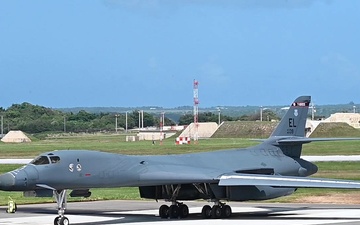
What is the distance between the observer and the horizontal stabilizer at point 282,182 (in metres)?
28.5

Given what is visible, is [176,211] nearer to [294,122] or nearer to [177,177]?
[177,177]

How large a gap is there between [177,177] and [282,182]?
3.16 metres

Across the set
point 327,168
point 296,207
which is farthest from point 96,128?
point 296,207

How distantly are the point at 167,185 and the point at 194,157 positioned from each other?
193 centimetres

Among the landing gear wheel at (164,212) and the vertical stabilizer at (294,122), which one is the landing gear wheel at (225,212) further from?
the vertical stabilizer at (294,122)

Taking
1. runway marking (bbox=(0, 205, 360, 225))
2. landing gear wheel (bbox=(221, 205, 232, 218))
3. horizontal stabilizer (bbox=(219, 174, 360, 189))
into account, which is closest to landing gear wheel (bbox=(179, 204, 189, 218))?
runway marking (bbox=(0, 205, 360, 225))

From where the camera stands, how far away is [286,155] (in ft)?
110

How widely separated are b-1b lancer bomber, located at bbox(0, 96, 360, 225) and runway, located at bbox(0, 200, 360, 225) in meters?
0.78

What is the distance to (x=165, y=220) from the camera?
29.7 meters

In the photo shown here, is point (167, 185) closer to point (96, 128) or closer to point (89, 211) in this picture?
point (89, 211)

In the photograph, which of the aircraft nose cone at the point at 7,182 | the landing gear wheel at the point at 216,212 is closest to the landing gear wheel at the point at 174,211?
the landing gear wheel at the point at 216,212

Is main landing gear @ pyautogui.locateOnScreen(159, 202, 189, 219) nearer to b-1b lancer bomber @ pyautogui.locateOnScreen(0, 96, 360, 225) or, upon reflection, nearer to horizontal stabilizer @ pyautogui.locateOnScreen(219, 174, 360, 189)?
b-1b lancer bomber @ pyautogui.locateOnScreen(0, 96, 360, 225)

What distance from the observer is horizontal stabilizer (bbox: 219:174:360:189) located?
28.5m

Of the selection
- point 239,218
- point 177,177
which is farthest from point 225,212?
point 177,177
